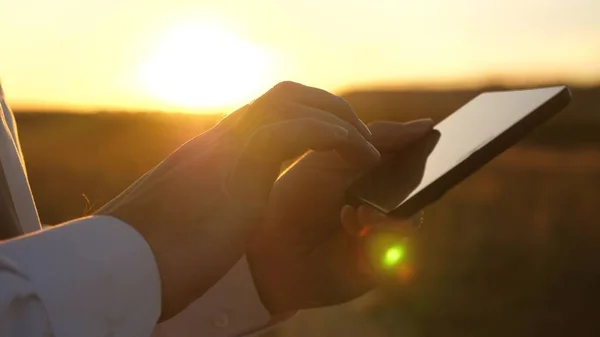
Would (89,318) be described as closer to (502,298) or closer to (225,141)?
(225,141)

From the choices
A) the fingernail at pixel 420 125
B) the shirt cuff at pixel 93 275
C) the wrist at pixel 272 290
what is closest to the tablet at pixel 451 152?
the fingernail at pixel 420 125

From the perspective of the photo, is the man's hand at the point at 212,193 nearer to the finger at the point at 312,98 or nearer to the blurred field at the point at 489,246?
the finger at the point at 312,98

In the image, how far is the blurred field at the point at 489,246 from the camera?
17.1 ft

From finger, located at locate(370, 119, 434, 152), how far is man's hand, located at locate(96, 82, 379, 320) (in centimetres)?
66

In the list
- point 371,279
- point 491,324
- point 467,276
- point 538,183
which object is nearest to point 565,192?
point 538,183

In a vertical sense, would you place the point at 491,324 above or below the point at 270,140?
below

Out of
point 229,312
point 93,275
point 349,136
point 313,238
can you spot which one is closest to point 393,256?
point 313,238

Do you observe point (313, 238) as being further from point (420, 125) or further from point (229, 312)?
point (420, 125)

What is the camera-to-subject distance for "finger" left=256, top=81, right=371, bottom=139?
4.41 feet

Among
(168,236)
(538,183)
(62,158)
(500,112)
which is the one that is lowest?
(62,158)

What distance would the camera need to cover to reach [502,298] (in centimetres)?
573

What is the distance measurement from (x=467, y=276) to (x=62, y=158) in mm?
10728

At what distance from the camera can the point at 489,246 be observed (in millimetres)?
7082

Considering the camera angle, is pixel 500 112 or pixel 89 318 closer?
pixel 89 318
